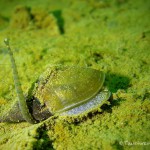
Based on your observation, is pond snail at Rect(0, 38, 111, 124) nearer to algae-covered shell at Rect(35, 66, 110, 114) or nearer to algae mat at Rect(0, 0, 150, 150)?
algae-covered shell at Rect(35, 66, 110, 114)

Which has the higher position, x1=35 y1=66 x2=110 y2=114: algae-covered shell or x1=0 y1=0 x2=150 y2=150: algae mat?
x1=35 y1=66 x2=110 y2=114: algae-covered shell

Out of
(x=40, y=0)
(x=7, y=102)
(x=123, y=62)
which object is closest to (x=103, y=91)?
(x=123, y=62)

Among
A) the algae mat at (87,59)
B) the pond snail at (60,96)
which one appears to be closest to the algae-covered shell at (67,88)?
the pond snail at (60,96)

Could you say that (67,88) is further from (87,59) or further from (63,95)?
(87,59)

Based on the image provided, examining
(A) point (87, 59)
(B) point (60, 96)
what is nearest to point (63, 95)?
(B) point (60, 96)

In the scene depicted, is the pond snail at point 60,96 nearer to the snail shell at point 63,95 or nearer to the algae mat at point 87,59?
the snail shell at point 63,95

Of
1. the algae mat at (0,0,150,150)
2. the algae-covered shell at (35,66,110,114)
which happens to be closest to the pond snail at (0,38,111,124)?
the algae-covered shell at (35,66,110,114)

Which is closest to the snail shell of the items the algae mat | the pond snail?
the pond snail

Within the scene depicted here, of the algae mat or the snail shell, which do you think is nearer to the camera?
the algae mat
